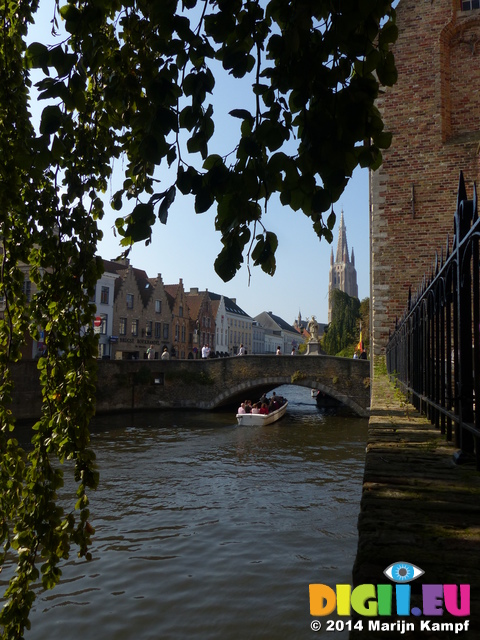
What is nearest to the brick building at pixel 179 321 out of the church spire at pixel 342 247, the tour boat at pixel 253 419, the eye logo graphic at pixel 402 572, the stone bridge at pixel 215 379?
the stone bridge at pixel 215 379

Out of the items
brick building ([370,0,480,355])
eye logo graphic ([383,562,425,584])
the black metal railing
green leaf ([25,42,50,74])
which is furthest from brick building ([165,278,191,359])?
eye logo graphic ([383,562,425,584])

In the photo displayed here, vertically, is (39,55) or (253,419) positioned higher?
(39,55)

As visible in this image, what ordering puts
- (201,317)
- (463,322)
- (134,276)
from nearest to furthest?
(463,322)
(134,276)
(201,317)

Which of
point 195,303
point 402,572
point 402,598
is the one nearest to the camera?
point 402,598

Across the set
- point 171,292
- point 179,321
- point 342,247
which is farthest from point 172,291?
point 342,247

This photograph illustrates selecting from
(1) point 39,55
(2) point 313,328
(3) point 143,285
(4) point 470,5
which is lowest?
(1) point 39,55

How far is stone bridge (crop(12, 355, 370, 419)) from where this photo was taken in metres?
25.8

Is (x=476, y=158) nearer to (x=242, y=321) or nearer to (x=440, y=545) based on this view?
(x=440, y=545)

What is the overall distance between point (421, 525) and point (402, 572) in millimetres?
385

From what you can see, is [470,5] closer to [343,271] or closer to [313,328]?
[313,328]

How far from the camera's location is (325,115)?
1.47m

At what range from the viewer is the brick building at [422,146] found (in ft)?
41.6

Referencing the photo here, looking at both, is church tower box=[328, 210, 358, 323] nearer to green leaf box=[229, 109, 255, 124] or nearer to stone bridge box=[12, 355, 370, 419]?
stone bridge box=[12, 355, 370, 419]

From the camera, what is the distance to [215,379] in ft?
95.5
